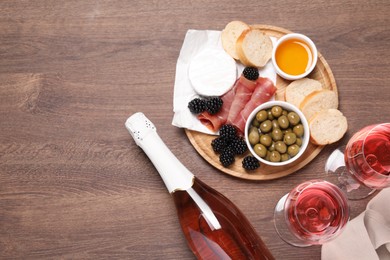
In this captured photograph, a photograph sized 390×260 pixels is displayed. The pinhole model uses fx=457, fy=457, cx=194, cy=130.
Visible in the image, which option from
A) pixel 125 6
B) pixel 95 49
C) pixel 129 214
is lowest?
pixel 129 214

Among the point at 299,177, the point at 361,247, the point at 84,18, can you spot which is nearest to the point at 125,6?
the point at 84,18

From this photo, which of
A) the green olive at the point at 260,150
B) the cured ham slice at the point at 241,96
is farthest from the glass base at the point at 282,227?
the cured ham slice at the point at 241,96

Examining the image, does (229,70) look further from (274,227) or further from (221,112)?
(274,227)

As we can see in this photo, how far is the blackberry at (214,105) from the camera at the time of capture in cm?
109

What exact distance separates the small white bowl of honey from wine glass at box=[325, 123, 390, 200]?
0.21m

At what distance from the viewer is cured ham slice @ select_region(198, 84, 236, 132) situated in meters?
1.11

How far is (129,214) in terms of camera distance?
1125 mm

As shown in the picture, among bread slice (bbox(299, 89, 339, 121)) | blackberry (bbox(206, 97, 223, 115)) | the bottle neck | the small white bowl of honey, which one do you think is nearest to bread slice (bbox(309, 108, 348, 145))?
bread slice (bbox(299, 89, 339, 121))

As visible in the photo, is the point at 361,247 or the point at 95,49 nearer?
the point at 361,247

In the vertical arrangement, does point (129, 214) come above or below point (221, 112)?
below

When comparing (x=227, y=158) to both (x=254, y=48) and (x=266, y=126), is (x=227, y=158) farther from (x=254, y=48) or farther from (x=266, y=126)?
(x=254, y=48)

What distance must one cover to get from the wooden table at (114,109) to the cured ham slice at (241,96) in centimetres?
13

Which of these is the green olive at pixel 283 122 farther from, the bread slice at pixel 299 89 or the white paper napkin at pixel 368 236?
the white paper napkin at pixel 368 236

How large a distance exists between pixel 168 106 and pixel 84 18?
324 millimetres
